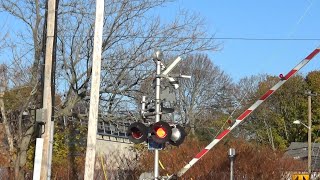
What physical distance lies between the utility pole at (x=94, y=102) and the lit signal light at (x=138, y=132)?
1728mm

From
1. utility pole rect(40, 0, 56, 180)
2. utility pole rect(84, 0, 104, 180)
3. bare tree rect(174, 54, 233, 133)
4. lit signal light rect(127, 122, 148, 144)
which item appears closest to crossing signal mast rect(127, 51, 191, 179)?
lit signal light rect(127, 122, 148, 144)

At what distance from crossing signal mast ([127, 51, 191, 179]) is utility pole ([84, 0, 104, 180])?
56.2 inches

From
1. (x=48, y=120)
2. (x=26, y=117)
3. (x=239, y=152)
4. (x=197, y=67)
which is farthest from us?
(x=197, y=67)

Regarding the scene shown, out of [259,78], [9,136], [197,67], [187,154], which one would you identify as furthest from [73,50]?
[259,78]

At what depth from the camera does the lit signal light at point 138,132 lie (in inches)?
449

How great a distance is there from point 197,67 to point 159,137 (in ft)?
114

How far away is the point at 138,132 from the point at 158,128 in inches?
18.7

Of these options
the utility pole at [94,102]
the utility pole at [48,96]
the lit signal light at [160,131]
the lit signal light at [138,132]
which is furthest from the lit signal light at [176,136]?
the utility pole at [48,96]

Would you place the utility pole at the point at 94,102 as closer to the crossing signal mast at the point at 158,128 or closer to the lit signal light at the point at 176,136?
the crossing signal mast at the point at 158,128

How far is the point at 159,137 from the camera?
11250mm

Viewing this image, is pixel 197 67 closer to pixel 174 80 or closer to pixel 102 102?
pixel 102 102

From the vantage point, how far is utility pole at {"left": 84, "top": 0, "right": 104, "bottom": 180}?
13.0m

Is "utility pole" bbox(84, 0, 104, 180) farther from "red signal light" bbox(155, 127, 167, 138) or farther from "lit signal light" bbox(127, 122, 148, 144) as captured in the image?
"red signal light" bbox(155, 127, 167, 138)

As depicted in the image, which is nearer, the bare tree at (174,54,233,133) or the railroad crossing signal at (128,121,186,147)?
the railroad crossing signal at (128,121,186,147)
